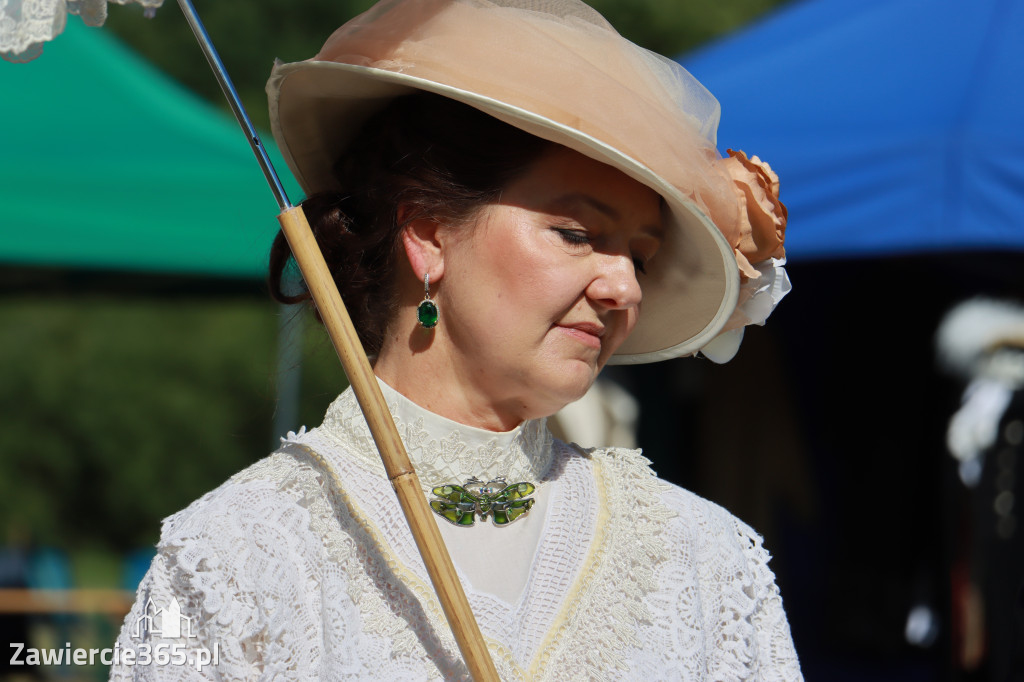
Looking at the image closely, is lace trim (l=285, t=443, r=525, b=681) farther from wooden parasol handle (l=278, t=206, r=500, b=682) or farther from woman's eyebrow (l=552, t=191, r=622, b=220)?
woman's eyebrow (l=552, t=191, r=622, b=220)

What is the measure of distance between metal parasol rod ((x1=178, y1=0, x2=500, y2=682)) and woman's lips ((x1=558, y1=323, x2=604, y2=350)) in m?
0.27

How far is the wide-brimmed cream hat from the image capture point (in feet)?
4.23

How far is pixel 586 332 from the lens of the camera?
143 centimetres

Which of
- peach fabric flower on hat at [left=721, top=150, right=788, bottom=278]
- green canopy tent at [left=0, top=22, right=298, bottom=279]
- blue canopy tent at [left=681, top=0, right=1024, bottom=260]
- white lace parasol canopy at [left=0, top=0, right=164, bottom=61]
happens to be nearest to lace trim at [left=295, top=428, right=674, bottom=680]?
peach fabric flower on hat at [left=721, top=150, right=788, bottom=278]

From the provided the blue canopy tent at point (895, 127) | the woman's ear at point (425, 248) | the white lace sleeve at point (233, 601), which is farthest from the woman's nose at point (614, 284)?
the blue canopy tent at point (895, 127)

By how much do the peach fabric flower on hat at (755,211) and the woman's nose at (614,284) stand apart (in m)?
0.17

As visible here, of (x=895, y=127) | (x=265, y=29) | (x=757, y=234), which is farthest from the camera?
(x=265, y=29)

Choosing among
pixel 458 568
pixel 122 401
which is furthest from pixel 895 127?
pixel 122 401

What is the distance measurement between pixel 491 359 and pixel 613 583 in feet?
1.13

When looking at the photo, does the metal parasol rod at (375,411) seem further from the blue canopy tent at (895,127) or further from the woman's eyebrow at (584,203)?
the blue canopy tent at (895,127)

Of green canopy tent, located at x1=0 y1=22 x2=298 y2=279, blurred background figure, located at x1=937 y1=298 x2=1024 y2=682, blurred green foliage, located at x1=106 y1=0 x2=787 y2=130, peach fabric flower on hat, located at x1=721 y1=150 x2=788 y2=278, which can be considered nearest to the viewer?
peach fabric flower on hat, located at x1=721 y1=150 x2=788 y2=278

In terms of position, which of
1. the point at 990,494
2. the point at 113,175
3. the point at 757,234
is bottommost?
the point at 990,494

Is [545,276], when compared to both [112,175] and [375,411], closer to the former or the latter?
[375,411]

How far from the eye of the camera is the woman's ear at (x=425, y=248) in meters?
1.45
